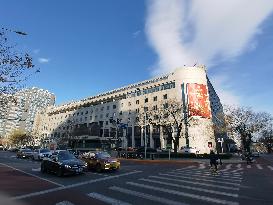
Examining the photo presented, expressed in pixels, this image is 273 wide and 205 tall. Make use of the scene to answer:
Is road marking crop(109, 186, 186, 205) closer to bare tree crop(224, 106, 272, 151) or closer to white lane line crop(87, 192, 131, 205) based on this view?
white lane line crop(87, 192, 131, 205)

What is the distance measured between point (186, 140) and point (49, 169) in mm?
59397

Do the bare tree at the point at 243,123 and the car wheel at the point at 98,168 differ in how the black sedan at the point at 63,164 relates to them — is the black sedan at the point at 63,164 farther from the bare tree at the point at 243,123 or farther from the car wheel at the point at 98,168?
the bare tree at the point at 243,123

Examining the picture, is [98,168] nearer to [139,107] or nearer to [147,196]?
[147,196]

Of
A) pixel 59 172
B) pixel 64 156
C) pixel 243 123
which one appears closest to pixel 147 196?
pixel 59 172

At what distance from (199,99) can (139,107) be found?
1897 centimetres

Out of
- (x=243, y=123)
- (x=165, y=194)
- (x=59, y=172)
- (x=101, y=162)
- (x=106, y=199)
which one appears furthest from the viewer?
(x=243, y=123)

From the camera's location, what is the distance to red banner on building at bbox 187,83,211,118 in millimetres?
77938

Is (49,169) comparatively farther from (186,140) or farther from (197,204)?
(186,140)

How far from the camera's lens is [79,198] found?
1182 cm

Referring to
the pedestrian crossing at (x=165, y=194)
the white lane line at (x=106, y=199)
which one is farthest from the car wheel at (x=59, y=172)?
the white lane line at (x=106, y=199)

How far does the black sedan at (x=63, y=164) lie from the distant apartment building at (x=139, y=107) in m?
44.9

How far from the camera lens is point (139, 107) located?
8944 centimetres

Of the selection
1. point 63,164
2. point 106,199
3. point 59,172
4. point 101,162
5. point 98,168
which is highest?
point 101,162

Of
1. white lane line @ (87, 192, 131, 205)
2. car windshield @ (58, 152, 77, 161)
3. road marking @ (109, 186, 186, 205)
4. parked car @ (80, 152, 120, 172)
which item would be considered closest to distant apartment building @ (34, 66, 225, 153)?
parked car @ (80, 152, 120, 172)
